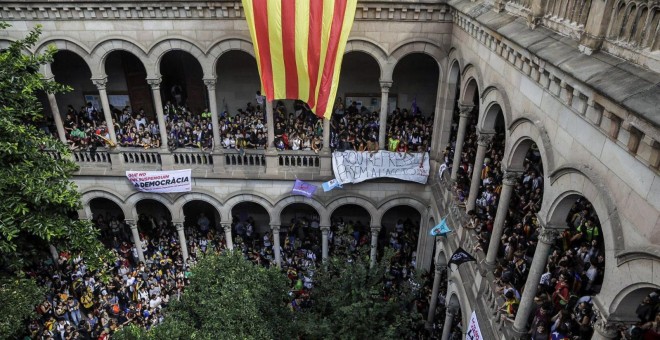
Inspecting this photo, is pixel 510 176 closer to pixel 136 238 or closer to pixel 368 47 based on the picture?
pixel 368 47

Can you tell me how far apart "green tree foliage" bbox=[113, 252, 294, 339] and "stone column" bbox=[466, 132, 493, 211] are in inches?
272

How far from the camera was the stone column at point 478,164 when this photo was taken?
44.6 ft

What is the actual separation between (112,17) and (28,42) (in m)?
3.50

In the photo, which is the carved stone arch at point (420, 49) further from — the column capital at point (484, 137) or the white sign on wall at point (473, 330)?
the white sign on wall at point (473, 330)

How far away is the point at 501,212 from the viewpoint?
1205 cm

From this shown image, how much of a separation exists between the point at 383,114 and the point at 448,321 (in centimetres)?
820

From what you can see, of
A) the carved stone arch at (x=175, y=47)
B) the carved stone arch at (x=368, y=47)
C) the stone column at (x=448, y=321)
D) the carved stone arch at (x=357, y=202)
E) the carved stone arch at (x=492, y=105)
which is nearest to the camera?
the carved stone arch at (x=492, y=105)

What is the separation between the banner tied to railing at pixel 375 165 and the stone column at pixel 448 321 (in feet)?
18.0

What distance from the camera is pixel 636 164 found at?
7.04 meters

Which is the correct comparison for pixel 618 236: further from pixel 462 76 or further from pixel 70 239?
pixel 70 239

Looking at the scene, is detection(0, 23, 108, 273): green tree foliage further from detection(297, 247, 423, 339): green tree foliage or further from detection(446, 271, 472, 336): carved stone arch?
detection(446, 271, 472, 336): carved stone arch

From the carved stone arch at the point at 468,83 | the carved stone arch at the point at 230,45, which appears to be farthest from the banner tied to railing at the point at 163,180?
the carved stone arch at the point at 468,83

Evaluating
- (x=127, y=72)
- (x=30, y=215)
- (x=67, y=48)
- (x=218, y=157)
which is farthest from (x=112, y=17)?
(x=30, y=215)

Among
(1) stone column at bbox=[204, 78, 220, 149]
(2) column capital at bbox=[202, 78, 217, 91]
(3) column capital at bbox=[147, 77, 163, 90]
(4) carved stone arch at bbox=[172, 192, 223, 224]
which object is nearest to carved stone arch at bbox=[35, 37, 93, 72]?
(3) column capital at bbox=[147, 77, 163, 90]
